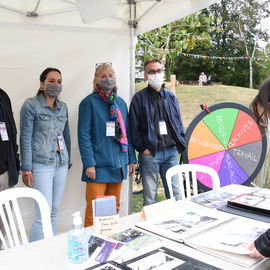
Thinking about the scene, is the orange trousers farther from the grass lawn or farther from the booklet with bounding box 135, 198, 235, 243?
the grass lawn

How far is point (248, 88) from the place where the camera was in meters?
11.2

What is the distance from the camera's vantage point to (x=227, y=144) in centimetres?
401

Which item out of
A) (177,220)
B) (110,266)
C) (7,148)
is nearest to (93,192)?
(7,148)

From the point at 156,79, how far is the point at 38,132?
1.11 meters

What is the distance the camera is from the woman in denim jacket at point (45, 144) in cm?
233

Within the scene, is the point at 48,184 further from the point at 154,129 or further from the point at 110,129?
the point at 154,129

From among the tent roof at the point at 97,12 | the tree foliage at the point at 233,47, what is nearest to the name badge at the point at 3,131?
the tent roof at the point at 97,12

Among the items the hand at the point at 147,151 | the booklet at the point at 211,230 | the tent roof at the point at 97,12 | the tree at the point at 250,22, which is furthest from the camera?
the tree at the point at 250,22

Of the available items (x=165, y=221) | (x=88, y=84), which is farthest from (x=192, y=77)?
(x=165, y=221)

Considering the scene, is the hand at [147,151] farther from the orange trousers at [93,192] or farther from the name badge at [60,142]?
the name badge at [60,142]

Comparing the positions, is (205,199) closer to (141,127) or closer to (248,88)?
(141,127)

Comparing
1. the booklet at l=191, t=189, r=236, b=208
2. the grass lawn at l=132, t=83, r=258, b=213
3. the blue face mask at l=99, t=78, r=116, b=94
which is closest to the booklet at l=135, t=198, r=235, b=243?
the booklet at l=191, t=189, r=236, b=208

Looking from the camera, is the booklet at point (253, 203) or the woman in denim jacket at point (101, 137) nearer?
the booklet at point (253, 203)

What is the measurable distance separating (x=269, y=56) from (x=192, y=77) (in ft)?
9.92
